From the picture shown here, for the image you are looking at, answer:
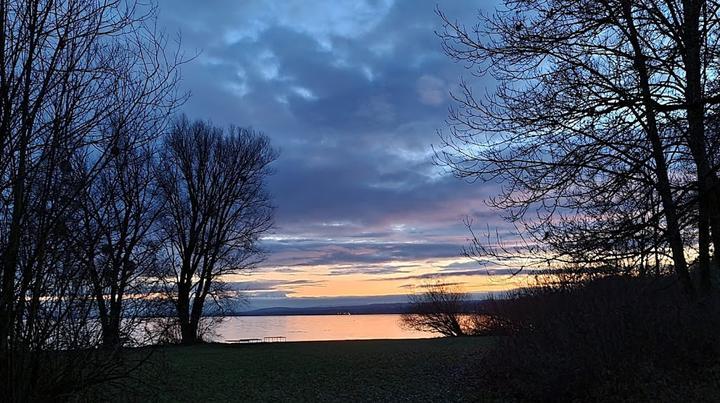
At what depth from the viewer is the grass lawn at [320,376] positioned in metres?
12.7

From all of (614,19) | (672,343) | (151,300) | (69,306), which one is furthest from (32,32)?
(672,343)

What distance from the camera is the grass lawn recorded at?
12.7m

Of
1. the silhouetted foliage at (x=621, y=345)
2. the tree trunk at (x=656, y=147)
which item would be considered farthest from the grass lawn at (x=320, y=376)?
the tree trunk at (x=656, y=147)

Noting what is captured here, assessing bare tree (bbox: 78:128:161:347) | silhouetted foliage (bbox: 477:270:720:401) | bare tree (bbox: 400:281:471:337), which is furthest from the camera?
bare tree (bbox: 400:281:471:337)

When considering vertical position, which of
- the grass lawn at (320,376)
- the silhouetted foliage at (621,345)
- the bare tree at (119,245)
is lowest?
the grass lawn at (320,376)

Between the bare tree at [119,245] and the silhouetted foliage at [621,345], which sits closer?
the bare tree at [119,245]

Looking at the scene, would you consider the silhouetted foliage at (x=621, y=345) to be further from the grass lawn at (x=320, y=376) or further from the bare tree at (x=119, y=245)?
the bare tree at (x=119, y=245)

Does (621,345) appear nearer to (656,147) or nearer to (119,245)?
(656,147)

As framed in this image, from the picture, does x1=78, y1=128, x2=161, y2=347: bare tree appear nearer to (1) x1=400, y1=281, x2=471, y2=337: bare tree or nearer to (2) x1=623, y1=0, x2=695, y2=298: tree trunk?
(2) x1=623, y1=0, x2=695, y2=298: tree trunk

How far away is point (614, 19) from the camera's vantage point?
7.80m

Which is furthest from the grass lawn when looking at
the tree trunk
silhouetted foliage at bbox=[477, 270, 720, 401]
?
the tree trunk

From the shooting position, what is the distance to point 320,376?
15461 mm

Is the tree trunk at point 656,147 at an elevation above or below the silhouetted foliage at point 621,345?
above

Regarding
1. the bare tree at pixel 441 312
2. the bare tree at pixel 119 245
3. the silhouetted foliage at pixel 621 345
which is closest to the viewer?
the bare tree at pixel 119 245
